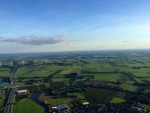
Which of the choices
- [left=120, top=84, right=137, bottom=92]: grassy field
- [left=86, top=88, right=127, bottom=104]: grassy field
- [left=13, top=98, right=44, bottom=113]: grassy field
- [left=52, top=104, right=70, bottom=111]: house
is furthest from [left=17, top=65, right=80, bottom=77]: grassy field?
[left=52, top=104, right=70, bottom=111]: house

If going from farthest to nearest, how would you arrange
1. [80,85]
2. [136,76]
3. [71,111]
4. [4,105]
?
[136,76] → [80,85] → [4,105] → [71,111]

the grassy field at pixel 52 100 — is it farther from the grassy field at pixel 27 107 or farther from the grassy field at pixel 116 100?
the grassy field at pixel 116 100

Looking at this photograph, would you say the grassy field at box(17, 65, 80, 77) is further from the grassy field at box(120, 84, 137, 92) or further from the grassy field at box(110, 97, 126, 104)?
the grassy field at box(110, 97, 126, 104)

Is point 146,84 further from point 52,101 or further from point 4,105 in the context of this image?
point 4,105

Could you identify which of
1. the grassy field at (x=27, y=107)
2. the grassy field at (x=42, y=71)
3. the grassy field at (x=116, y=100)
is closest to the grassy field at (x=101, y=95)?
the grassy field at (x=116, y=100)

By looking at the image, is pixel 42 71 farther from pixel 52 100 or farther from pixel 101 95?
pixel 101 95

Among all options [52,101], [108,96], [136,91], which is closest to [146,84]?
[136,91]

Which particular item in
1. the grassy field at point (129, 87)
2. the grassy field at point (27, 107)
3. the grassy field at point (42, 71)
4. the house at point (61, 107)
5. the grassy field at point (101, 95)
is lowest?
the grassy field at point (27, 107)

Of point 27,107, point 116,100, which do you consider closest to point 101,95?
point 116,100
